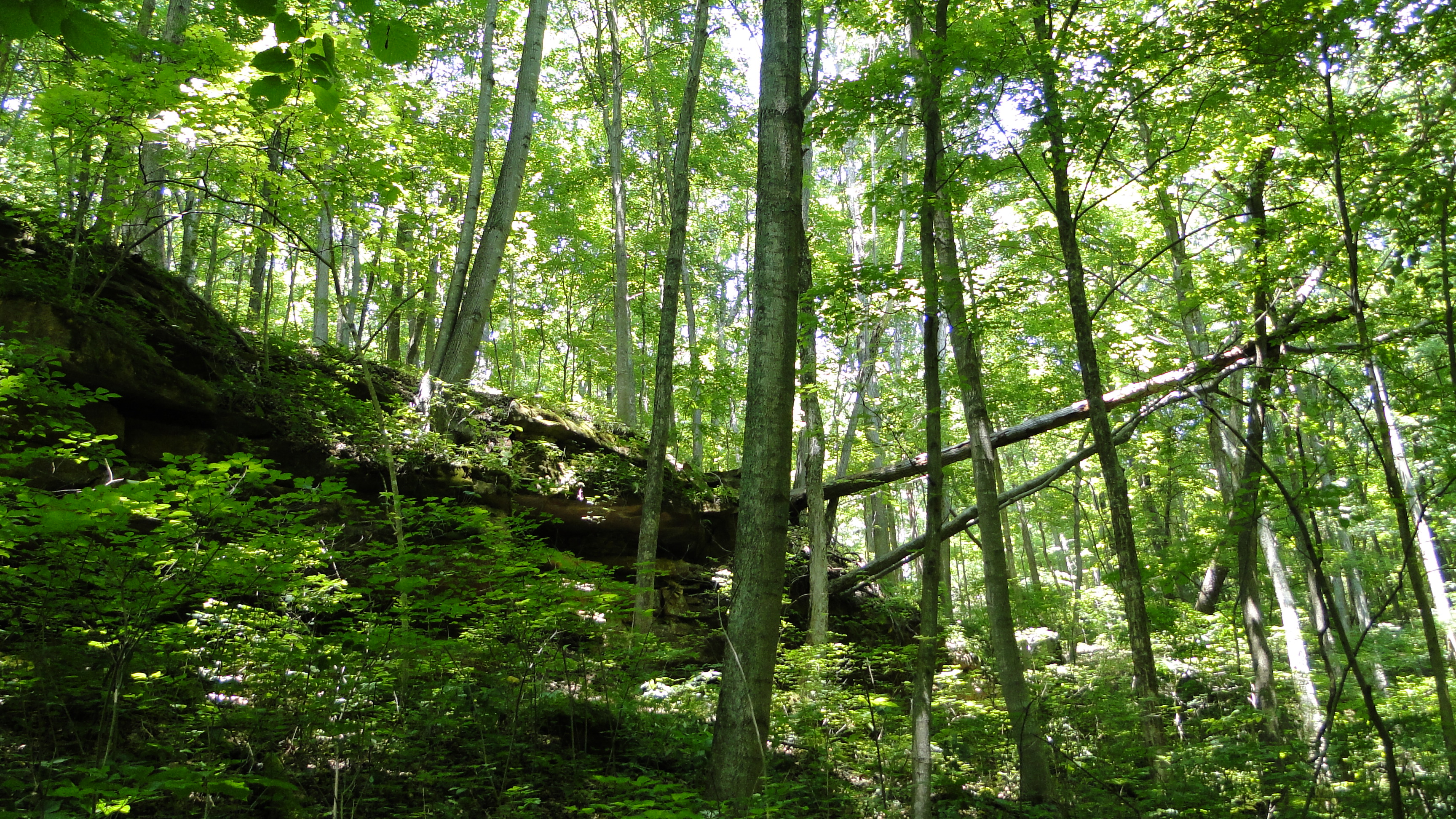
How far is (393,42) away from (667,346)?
20.1ft

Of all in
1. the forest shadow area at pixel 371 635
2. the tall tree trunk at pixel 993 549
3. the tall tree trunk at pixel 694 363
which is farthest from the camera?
the tall tree trunk at pixel 694 363

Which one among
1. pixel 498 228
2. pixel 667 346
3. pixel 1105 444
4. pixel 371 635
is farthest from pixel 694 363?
pixel 371 635

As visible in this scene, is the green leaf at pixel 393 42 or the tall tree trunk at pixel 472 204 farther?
the tall tree trunk at pixel 472 204

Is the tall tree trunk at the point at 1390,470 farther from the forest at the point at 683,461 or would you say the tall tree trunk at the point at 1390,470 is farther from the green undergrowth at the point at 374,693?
the green undergrowth at the point at 374,693

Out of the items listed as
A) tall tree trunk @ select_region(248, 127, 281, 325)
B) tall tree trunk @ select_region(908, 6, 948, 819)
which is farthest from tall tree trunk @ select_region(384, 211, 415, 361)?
tall tree trunk @ select_region(908, 6, 948, 819)

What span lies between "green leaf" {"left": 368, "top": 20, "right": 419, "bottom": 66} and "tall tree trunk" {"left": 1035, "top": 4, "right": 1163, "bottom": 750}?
4.93 m

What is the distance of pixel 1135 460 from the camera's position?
17438 mm

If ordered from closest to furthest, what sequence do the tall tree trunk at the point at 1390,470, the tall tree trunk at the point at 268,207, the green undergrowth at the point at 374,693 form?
the green undergrowth at the point at 374,693
the tall tree trunk at the point at 1390,470
the tall tree trunk at the point at 268,207

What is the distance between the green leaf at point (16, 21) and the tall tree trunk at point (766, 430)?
286 cm

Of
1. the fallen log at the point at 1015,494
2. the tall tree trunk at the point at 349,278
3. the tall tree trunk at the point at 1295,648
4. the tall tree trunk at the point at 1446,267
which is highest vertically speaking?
the tall tree trunk at the point at 349,278

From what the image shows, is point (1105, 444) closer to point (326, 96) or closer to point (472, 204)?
point (326, 96)

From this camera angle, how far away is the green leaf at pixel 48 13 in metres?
1.72

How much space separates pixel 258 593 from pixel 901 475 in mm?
8369

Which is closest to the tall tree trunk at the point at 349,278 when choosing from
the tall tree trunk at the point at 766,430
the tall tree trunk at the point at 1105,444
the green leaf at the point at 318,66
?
the tall tree trunk at the point at 766,430
